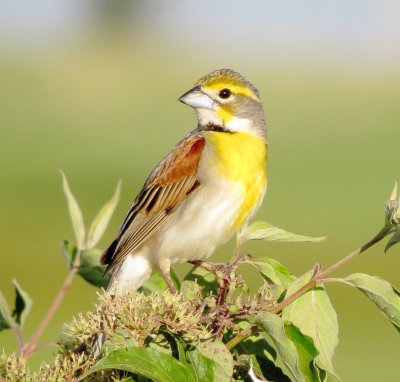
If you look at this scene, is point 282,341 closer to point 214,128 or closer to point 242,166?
point 242,166

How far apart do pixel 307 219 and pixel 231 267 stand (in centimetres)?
1720

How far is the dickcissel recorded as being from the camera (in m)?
4.60

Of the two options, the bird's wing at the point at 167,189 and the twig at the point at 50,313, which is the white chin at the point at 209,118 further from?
the twig at the point at 50,313

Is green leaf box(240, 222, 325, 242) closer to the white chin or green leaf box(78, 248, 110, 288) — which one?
green leaf box(78, 248, 110, 288)

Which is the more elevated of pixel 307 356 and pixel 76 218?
pixel 307 356

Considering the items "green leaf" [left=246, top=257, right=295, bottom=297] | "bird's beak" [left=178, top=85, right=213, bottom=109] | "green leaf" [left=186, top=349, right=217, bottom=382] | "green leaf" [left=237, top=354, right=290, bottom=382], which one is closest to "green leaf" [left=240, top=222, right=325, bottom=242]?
"green leaf" [left=246, top=257, right=295, bottom=297]

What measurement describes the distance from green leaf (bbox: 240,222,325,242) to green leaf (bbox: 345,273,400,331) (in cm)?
27

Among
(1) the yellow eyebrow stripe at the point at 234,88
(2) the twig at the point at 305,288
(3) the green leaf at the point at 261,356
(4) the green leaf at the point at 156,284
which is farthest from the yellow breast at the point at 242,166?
(2) the twig at the point at 305,288

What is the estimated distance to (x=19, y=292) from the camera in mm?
3260

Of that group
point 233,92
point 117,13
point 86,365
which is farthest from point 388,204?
point 117,13

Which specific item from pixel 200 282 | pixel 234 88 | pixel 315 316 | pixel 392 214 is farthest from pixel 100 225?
pixel 234 88

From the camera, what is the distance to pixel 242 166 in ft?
15.2

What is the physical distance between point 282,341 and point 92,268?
3.82ft

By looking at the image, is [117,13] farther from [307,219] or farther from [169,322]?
[169,322]
